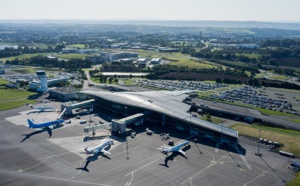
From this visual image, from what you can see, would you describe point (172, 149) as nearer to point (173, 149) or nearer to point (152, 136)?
point (173, 149)

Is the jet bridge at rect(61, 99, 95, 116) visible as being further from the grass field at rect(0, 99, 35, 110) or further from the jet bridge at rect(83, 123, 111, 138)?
the grass field at rect(0, 99, 35, 110)

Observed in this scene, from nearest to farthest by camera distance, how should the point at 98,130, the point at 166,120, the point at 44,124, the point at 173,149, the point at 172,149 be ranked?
the point at 172,149
the point at 173,149
the point at 44,124
the point at 98,130
the point at 166,120

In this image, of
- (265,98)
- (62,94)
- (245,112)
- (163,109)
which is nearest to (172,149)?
(163,109)

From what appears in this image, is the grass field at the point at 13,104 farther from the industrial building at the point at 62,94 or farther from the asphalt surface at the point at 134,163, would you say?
the asphalt surface at the point at 134,163

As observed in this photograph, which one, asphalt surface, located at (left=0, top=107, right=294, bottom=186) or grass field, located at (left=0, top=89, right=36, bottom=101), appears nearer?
asphalt surface, located at (left=0, top=107, right=294, bottom=186)

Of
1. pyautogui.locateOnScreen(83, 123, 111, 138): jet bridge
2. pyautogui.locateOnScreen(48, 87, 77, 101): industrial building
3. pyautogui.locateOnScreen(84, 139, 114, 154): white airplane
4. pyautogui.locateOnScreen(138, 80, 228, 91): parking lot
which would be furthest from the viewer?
pyautogui.locateOnScreen(138, 80, 228, 91): parking lot

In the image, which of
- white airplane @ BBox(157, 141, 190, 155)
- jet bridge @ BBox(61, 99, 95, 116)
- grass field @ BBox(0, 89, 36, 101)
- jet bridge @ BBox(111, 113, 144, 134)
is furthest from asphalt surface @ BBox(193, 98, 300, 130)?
grass field @ BBox(0, 89, 36, 101)
